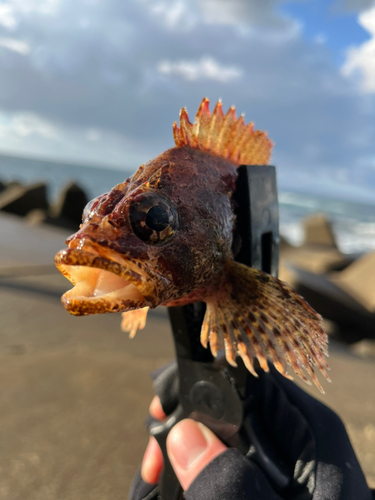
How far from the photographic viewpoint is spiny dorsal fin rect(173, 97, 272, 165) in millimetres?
1573

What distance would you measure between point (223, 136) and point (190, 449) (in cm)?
146

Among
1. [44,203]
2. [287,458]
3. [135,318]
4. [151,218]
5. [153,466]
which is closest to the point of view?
[151,218]

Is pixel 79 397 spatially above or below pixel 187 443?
below

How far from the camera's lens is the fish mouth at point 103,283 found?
3.79 ft

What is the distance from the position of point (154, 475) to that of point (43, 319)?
11.0ft

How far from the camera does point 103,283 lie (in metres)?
1.27

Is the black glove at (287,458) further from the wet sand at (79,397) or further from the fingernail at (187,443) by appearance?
the wet sand at (79,397)

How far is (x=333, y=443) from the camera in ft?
5.12

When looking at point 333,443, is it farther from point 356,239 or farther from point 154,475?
point 356,239

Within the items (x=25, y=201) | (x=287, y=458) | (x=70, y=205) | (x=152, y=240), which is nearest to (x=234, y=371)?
(x=287, y=458)

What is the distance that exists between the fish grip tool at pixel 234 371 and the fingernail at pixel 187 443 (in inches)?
2.3

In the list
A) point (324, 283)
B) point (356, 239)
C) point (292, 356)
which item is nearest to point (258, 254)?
point (292, 356)

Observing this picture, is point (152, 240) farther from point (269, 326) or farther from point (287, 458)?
point (287, 458)

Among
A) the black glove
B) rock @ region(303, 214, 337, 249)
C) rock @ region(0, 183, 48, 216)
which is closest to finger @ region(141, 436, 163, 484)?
the black glove
